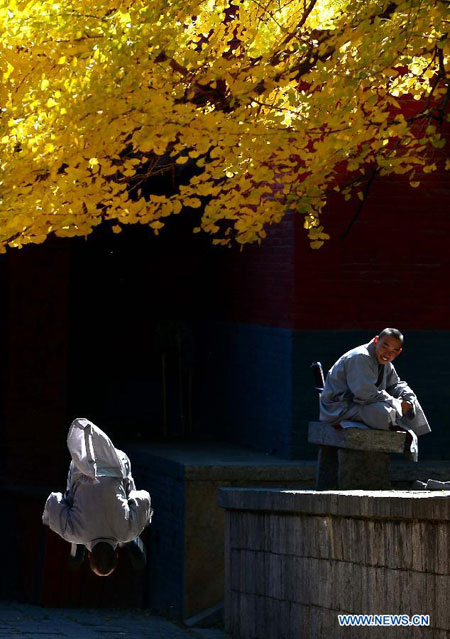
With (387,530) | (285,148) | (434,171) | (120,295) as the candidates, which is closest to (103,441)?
(387,530)

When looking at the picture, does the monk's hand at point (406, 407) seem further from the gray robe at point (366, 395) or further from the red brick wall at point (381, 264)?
the red brick wall at point (381, 264)

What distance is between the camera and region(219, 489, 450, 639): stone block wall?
9203mm

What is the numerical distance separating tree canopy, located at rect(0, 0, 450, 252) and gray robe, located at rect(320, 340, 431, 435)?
1.35 m

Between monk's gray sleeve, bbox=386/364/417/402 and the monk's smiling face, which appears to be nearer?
the monk's smiling face

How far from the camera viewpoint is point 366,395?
11.9 metres

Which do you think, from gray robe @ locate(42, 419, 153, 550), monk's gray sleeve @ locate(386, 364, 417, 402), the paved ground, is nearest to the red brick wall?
monk's gray sleeve @ locate(386, 364, 417, 402)

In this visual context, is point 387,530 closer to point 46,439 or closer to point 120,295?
point 46,439

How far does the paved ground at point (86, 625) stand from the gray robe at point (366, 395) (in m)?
2.17

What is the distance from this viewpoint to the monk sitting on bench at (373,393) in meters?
11.9

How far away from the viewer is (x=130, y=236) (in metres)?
18.5

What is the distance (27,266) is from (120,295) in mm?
2025

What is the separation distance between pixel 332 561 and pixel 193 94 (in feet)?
14.0

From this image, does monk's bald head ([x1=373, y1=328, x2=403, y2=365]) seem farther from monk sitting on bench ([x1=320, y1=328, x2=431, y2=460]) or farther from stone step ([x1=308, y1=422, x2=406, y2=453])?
stone step ([x1=308, y1=422, x2=406, y2=453])

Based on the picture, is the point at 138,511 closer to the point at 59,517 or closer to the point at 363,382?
the point at 59,517
